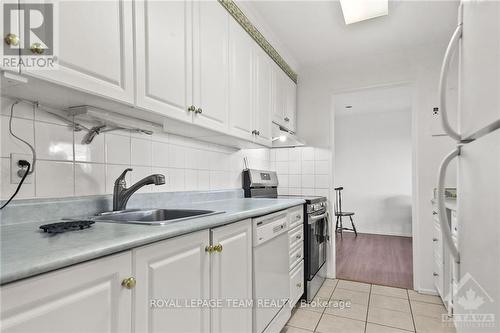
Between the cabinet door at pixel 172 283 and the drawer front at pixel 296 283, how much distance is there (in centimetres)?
108

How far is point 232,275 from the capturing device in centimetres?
135

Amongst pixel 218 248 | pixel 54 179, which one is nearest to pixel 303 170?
pixel 218 248

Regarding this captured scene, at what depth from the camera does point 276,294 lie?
71.5 inches

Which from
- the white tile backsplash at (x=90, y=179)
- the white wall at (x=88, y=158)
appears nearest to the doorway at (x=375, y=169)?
the white wall at (x=88, y=158)

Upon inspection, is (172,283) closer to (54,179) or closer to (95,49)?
(54,179)

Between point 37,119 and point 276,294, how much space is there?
1612 millimetres

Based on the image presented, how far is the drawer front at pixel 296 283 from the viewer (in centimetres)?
211

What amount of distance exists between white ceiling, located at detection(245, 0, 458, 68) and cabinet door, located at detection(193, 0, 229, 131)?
0.58 m

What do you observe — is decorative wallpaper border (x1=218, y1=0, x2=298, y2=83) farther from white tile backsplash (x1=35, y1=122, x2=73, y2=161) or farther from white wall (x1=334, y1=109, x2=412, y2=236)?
white wall (x1=334, y1=109, x2=412, y2=236)

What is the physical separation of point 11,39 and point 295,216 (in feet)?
6.33

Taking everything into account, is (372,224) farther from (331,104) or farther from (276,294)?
(276,294)

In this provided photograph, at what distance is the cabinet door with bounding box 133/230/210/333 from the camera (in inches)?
34.5

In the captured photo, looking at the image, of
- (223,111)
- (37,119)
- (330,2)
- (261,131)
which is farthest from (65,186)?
(330,2)

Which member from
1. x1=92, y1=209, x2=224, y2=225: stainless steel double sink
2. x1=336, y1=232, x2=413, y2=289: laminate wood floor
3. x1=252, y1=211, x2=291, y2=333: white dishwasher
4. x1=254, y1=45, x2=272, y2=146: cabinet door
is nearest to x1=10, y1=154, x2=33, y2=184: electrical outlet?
x1=92, y1=209, x2=224, y2=225: stainless steel double sink
